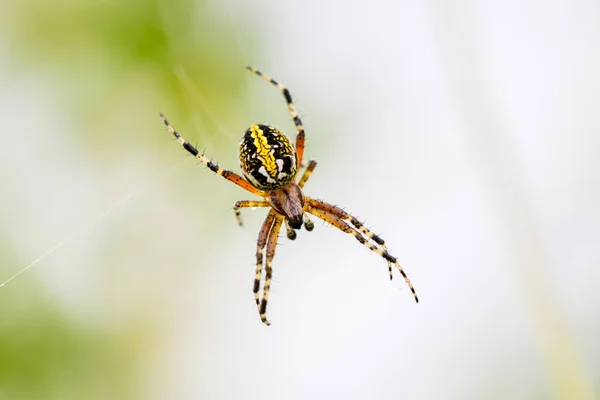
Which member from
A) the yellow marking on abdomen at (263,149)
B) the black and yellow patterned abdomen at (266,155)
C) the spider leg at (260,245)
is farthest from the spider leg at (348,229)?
the yellow marking on abdomen at (263,149)

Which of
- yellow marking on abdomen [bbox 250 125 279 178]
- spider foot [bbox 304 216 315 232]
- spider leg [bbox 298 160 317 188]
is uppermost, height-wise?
spider leg [bbox 298 160 317 188]

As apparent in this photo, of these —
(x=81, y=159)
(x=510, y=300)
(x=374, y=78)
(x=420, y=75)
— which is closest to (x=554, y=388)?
(x=510, y=300)

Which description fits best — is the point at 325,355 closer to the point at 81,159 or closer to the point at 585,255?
the point at 585,255

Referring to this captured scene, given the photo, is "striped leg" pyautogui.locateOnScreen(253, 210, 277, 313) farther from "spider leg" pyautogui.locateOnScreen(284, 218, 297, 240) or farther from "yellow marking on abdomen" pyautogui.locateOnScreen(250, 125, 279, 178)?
"yellow marking on abdomen" pyautogui.locateOnScreen(250, 125, 279, 178)

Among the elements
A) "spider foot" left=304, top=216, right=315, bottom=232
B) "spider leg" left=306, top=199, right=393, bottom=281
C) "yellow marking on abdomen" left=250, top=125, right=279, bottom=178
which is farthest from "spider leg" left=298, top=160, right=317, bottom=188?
"yellow marking on abdomen" left=250, top=125, right=279, bottom=178

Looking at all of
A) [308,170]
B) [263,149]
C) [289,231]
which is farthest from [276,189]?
[263,149]

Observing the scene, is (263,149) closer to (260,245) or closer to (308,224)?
(260,245)

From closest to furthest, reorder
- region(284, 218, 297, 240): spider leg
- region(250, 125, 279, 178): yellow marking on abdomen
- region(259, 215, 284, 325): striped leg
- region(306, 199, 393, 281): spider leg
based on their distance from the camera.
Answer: region(250, 125, 279, 178): yellow marking on abdomen, region(259, 215, 284, 325): striped leg, region(306, 199, 393, 281): spider leg, region(284, 218, 297, 240): spider leg

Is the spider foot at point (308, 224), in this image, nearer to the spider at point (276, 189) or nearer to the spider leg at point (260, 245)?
the spider at point (276, 189)
